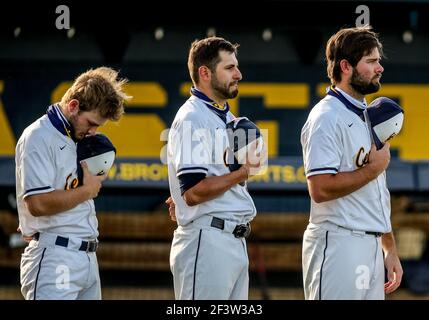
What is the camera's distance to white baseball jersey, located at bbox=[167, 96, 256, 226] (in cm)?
463

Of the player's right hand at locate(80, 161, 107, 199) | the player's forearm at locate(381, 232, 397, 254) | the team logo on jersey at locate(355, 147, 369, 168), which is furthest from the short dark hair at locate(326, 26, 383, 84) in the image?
the player's right hand at locate(80, 161, 107, 199)

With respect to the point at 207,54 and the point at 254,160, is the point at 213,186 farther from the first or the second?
the point at 207,54

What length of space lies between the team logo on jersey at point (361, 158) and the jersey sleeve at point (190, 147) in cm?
64

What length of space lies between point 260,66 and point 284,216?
1.61 meters

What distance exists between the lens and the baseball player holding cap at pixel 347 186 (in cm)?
453

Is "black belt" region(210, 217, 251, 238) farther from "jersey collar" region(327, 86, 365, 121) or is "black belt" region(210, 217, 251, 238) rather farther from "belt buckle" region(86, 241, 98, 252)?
"jersey collar" region(327, 86, 365, 121)

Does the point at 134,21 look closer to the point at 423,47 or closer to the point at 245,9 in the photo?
the point at 245,9

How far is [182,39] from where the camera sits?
909cm

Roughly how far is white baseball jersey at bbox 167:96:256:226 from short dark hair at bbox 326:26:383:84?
21.9 inches

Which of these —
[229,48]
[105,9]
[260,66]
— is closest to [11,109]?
[105,9]

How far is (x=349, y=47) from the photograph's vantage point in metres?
4.69

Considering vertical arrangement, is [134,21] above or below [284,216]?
above

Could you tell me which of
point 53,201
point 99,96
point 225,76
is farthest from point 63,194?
point 225,76

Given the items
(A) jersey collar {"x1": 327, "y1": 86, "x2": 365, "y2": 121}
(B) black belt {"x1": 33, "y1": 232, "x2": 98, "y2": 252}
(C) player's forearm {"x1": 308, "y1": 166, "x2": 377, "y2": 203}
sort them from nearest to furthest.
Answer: (C) player's forearm {"x1": 308, "y1": 166, "x2": 377, "y2": 203} → (B) black belt {"x1": 33, "y1": 232, "x2": 98, "y2": 252} → (A) jersey collar {"x1": 327, "y1": 86, "x2": 365, "y2": 121}
